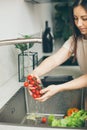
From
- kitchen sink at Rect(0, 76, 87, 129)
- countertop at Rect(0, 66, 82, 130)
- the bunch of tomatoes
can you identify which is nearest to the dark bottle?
countertop at Rect(0, 66, 82, 130)

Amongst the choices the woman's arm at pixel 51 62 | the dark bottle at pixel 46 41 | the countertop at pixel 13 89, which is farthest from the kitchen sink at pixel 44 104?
the dark bottle at pixel 46 41

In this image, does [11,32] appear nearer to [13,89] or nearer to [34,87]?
[13,89]

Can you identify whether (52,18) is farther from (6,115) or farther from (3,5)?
(6,115)

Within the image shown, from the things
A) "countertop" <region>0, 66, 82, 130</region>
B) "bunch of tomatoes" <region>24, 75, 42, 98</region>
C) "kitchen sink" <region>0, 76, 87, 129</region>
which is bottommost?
"kitchen sink" <region>0, 76, 87, 129</region>

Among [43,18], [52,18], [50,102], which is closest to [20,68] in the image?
[50,102]

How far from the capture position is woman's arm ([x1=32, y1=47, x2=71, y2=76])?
124 cm

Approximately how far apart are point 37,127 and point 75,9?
628 millimetres

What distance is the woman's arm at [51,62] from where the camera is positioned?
1244 millimetres

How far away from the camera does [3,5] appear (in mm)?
1312

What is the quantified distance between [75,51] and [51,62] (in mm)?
180

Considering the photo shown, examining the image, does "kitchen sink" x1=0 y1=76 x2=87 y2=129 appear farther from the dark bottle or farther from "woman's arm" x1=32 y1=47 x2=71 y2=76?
the dark bottle

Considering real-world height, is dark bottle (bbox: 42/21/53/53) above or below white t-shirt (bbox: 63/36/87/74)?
below

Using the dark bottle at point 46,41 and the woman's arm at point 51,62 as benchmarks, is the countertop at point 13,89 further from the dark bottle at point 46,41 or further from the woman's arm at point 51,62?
the dark bottle at point 46,41

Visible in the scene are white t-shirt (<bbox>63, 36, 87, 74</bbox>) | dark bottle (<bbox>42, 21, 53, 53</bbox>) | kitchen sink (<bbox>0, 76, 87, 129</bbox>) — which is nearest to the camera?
kitchen sink (<bbox>0, 76, 87, 129</bbox>)
